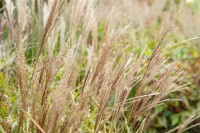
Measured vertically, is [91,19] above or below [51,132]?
above

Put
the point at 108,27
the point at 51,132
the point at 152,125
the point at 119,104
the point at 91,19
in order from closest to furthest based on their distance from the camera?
the point at 51,132 → the point at 119,104 → the point at 108,27 → the point at 91,19 → the point at 152,125

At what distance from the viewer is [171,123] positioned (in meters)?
3.61

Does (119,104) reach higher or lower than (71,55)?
lower

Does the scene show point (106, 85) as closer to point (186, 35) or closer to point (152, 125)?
point (152, 125)

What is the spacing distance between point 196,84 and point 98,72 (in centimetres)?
224

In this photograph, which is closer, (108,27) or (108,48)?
(108,48)

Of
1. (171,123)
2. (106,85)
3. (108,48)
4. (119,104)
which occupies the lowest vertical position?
(171,123)

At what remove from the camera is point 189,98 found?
3703mm

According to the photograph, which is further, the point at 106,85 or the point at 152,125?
the point at 152,125

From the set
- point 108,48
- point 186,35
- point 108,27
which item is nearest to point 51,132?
point 108,48

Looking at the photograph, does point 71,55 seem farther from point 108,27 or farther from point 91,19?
point 91,19

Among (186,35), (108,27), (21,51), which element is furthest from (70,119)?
(186,35)

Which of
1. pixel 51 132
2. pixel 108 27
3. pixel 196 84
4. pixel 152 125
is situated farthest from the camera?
pixel 196 84

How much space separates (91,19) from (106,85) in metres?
0.53
